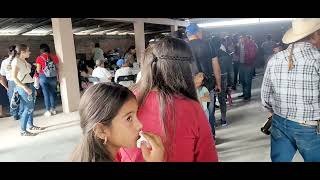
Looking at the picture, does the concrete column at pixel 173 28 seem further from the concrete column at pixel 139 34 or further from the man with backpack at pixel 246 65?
the man with backpack at pixel 246 65

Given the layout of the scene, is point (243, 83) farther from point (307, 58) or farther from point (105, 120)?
point (105, 120)

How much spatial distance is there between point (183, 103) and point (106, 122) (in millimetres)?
276

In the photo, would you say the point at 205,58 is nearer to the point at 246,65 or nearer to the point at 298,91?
the point at 298,91

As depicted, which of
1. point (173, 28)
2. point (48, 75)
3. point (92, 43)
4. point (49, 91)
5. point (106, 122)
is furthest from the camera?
point (49, 91)

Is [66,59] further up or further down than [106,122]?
further down

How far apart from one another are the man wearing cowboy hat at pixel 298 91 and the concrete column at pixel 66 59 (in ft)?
7.39

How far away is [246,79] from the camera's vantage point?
4.02 meters

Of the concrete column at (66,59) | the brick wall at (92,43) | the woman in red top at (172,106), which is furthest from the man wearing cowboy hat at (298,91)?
the concrete column at (66,59)

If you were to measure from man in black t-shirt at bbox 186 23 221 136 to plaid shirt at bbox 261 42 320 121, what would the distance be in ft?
2.41

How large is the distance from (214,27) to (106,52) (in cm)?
107

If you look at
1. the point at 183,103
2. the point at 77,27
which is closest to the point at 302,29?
the point at 183,103

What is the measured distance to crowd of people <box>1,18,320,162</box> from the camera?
2.92ft

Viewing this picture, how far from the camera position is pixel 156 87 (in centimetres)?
105

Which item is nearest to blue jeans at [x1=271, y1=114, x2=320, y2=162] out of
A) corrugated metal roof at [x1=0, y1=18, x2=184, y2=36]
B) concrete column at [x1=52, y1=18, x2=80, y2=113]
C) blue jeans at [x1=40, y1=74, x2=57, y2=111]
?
corrugated metal roof at [x1=0, y1=18, x2=184, y2=36]
